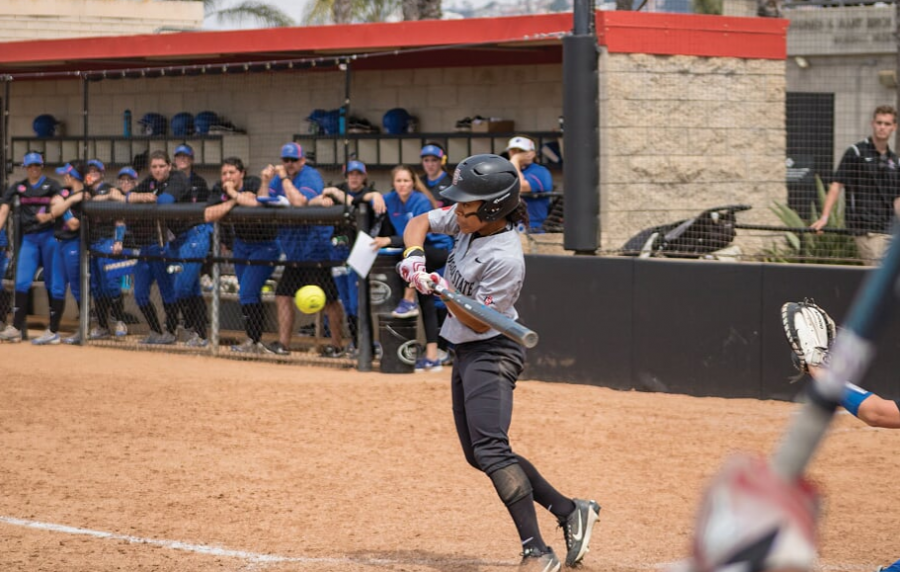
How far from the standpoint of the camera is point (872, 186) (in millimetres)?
10094

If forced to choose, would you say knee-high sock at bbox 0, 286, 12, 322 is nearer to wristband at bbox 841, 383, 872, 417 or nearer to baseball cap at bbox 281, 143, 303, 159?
baseball cap at bbox 281, 143, 303, 159

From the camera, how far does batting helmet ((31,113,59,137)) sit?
1856cm

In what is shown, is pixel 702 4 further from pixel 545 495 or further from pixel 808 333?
pixel 808 333

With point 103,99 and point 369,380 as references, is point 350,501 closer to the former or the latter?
point 369,380

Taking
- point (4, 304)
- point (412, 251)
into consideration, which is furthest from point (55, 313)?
point (412, 251)

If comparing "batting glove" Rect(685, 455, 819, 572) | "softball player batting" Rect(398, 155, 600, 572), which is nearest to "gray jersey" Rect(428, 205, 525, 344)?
"softball player batting" Rect(398, 155, 600, 572)

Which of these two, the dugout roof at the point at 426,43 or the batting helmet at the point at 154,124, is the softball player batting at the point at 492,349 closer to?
the dugout roof at the point at 426,43

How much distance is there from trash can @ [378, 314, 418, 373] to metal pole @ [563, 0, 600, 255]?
1.72 m

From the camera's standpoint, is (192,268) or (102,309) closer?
(192,268)

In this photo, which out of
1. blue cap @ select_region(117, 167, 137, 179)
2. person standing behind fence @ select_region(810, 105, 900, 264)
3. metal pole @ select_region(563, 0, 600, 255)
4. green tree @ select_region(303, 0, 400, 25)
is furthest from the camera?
green tree @ select_region(303, 0, 400, 25)

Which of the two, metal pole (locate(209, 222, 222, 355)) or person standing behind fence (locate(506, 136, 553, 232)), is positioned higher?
person standing behind fence (locate(506, 136, 553, 232))

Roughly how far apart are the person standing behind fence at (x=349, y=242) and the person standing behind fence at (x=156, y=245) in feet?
6.63

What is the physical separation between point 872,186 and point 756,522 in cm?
883

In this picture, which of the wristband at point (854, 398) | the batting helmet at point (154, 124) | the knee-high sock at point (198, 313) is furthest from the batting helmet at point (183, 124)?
the wristband at point (854, 398)
